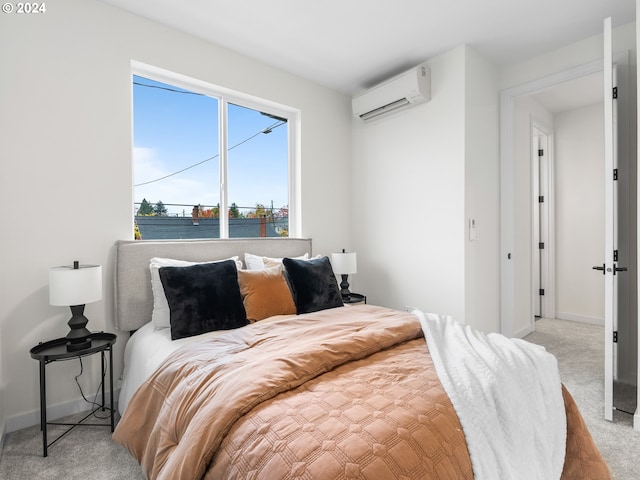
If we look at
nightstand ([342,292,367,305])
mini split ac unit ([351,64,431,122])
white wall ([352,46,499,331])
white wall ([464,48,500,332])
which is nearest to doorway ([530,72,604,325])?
white wall ([464,48,500,332])

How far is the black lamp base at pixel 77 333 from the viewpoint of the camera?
1.98 m

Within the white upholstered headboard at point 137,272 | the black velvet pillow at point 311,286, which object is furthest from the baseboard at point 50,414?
the black velvet pillow at point 311,286

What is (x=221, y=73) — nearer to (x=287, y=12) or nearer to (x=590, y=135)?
(x=287, y=12)

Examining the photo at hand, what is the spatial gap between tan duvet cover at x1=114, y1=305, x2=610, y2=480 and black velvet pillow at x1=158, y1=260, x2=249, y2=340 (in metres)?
0.34

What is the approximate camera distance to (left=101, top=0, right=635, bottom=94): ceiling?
2465 mm

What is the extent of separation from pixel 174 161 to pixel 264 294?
4.60 feet

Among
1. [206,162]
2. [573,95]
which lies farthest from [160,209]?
[573,95]

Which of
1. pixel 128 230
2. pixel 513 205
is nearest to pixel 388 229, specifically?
pixel 513 205

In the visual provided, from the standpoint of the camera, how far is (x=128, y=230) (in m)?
2.52

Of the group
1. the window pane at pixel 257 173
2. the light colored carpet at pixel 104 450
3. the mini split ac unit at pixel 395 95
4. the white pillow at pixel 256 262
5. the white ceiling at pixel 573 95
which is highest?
the white ceiling at pixel 573 95

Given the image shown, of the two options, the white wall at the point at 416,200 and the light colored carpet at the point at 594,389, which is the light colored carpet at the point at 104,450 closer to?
the light colored carpet at the point at 594,389

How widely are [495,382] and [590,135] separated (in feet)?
14.8

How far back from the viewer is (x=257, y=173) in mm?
3439

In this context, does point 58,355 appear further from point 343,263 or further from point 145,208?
point 343,263
